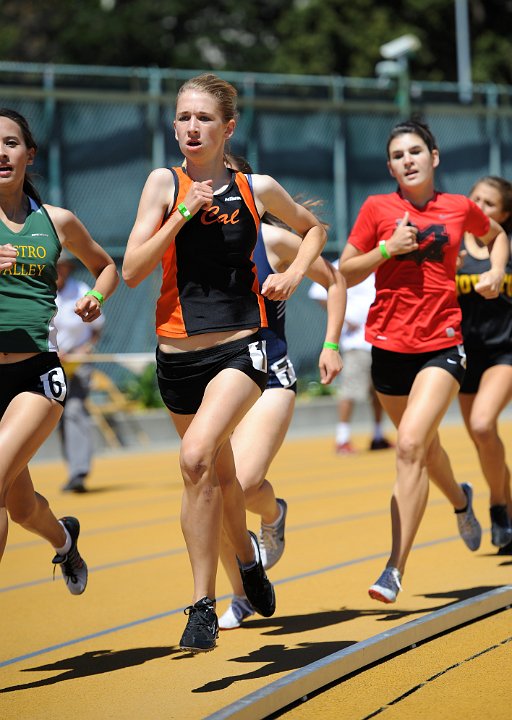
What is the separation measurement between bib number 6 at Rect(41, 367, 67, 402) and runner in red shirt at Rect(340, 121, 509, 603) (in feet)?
5.80

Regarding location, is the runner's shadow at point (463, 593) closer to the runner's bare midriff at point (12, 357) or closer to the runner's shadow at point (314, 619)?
the runner's shadow at point (314, 619)

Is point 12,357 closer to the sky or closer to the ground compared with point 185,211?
closer to the ground

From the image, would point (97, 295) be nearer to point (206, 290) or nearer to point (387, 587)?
point (206, 290)

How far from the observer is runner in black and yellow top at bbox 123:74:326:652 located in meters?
5.29

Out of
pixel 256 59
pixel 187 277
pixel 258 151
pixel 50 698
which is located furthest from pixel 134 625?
pixel 256 59

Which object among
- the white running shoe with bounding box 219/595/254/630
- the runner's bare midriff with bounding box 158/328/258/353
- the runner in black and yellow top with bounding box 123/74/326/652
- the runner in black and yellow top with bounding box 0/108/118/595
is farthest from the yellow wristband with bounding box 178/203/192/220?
the white running shoe with bounding box 219/595/254/630

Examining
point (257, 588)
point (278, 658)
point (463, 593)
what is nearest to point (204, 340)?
point (257, 588)

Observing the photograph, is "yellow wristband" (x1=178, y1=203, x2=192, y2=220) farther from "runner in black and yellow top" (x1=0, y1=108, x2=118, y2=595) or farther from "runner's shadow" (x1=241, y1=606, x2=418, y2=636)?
"runner's shadow" (x1=241, y1=606, x2=418, y2=636)

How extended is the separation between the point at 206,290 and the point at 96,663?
1682mm

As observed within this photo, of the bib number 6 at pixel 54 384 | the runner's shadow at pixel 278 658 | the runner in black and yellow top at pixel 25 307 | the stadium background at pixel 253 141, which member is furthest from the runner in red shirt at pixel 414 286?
the stadium background at pixel 253 141

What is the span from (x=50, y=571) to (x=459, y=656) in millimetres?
3680

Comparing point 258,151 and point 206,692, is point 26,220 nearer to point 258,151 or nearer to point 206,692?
point 206,692

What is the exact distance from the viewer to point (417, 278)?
6.87 meters

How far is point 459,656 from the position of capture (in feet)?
18.1
